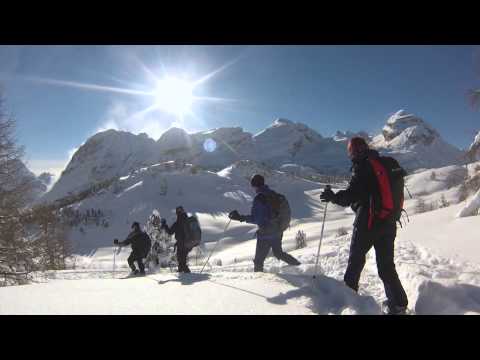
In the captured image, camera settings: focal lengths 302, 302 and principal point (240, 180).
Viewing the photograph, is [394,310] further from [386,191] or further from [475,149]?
[475,149]

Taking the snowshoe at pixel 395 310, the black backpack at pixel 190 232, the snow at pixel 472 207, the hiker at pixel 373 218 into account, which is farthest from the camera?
the snow at pixel 472 207

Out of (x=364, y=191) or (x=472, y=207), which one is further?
(x=472, y=207)

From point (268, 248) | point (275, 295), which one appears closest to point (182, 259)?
point (268, 248)

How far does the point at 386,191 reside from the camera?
10.8 feet

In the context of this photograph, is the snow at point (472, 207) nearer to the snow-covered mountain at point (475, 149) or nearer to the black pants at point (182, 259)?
the snow-covered mountain at point (475, 149)

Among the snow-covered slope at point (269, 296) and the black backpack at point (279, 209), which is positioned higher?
the black backpack at point (279, 209)

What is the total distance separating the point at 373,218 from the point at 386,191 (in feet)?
1.10

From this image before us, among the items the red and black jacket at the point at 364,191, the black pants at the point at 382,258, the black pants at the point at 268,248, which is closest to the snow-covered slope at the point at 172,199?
the black pants at the point at 268,248

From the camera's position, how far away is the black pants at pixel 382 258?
3.19 meters

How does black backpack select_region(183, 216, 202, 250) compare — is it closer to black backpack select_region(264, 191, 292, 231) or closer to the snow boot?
black backpack select_region(264, 191, 292, 231)
